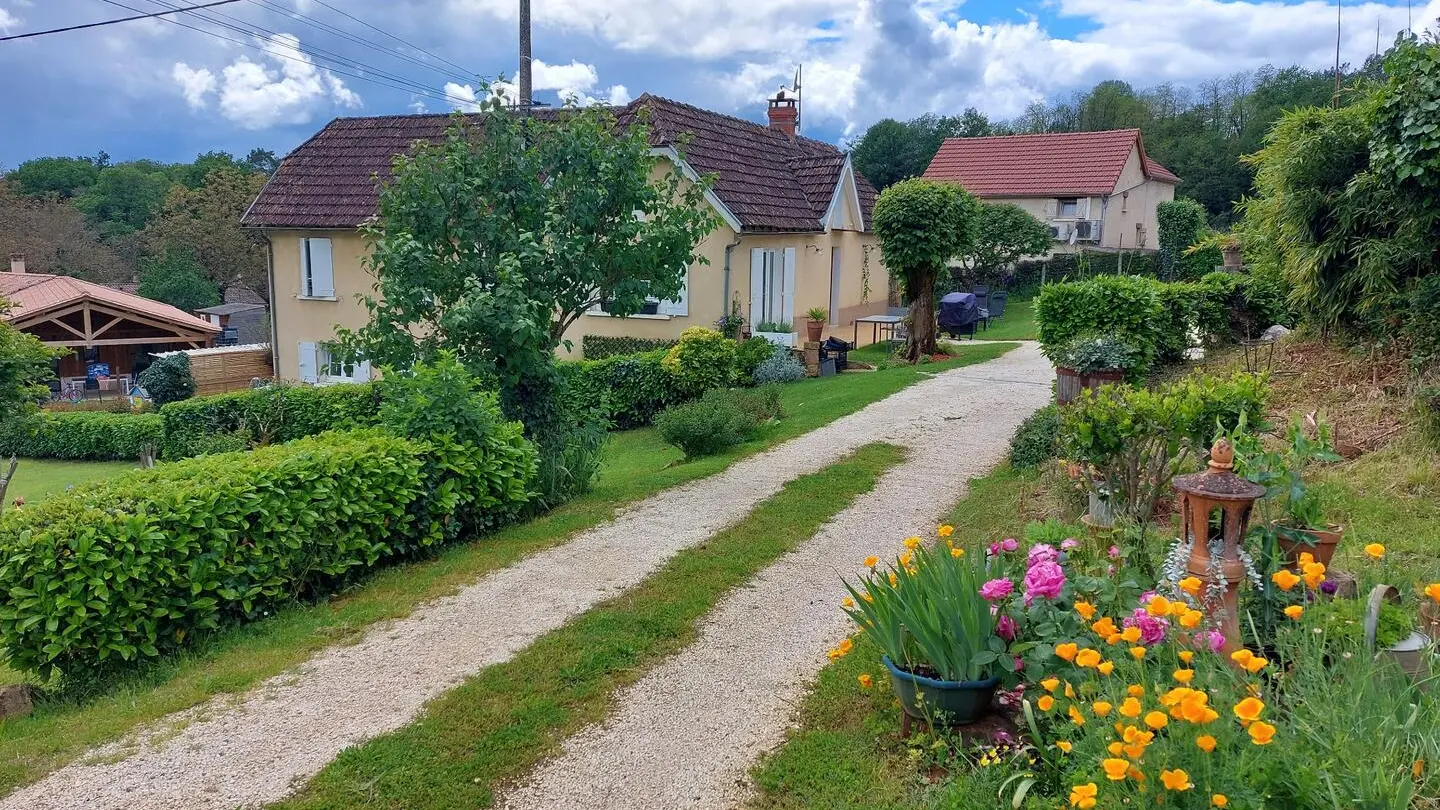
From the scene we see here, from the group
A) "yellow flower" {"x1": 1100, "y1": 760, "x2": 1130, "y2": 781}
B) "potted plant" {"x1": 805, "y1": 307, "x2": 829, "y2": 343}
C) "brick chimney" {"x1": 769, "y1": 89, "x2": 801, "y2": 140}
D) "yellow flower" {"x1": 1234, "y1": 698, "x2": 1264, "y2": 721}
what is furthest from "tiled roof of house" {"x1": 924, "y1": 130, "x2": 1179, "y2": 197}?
"yellow flower" {"x1": 1100, "y1": 760, "x2": 1130, "y2": 781}

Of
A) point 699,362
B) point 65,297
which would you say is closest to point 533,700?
point 699,362

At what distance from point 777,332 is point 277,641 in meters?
15.1

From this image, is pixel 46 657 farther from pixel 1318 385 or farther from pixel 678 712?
pixel 1318 385

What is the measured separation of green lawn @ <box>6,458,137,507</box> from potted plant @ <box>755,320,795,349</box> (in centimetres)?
1240

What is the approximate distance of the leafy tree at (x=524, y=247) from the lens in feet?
31.7

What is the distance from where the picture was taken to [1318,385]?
977 cm

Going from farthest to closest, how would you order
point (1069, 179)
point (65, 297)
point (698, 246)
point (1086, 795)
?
point (1069, 179) → point (65, 297) → point (698, 246) → point (1086, 795)

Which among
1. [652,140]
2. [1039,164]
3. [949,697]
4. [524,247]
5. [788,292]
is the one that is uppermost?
[1039,164]

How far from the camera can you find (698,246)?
2023 cm

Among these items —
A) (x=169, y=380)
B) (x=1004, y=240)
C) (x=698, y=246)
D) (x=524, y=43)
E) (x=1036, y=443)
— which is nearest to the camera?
(x=1036, y=443)

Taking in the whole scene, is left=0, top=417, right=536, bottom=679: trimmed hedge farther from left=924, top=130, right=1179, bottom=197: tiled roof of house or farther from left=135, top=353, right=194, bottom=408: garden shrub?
left=924, top=130, right=1179, bottom=197: tiled roof of house

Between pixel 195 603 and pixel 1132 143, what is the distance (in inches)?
1505

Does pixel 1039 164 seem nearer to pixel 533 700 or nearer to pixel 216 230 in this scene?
pixel 216 230

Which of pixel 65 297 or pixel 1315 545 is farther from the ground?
pixel 65 297
